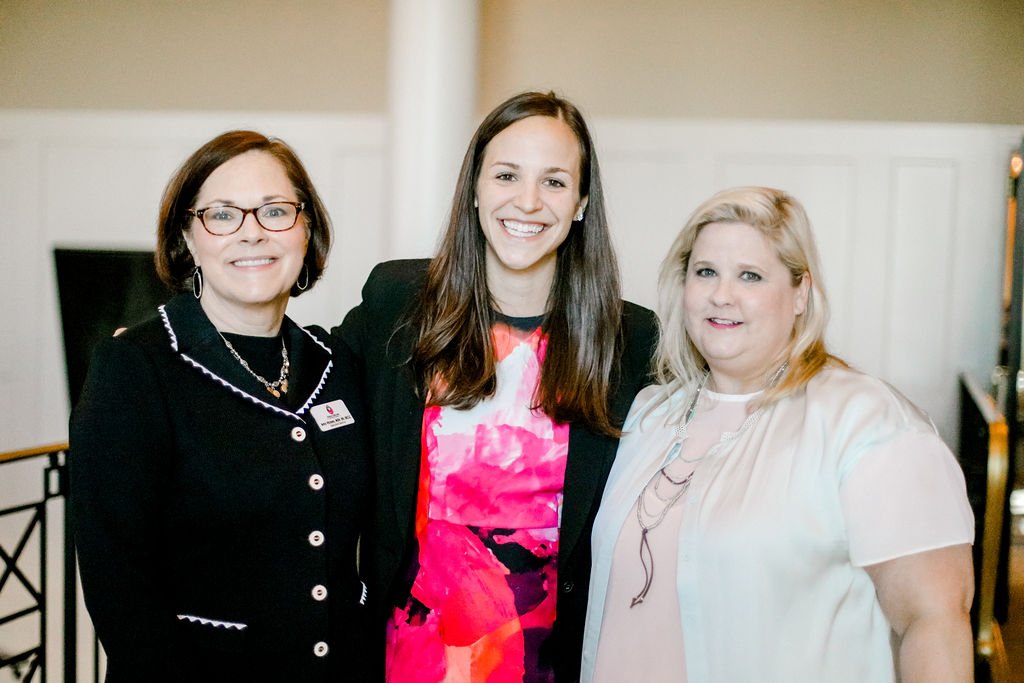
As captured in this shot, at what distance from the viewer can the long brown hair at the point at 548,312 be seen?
1.89 metres

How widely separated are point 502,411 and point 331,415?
1.36ft

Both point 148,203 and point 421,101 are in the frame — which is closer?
point 421,101

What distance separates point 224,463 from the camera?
150 centimetres

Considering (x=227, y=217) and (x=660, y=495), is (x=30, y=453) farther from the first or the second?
(x=660, y=495)

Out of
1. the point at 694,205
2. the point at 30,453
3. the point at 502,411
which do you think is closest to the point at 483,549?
the point at 502,411

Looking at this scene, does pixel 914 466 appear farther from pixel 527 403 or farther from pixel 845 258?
pixel 845 258

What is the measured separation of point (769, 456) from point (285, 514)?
982mm

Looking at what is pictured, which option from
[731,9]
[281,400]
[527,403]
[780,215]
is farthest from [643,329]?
[731,9]

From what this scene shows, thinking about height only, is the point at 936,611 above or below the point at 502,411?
below

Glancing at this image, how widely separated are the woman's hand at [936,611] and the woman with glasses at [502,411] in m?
0.69

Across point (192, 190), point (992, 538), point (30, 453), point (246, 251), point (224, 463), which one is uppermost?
point (192, 190)

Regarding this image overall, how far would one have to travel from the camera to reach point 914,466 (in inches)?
55.6

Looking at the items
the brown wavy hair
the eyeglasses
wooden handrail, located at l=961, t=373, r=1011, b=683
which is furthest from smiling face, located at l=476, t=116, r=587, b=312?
wooden handrail, located at l=961, t=373, r=1011, b=683

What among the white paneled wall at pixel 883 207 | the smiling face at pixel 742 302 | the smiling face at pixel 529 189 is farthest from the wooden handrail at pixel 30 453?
the white paneled wall at pixel 883 207
